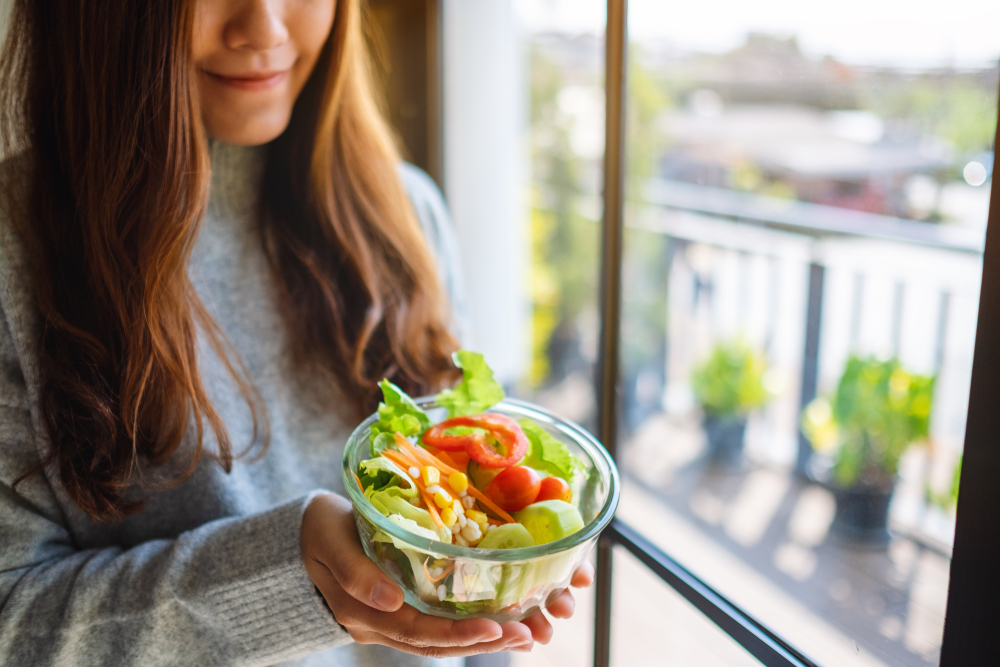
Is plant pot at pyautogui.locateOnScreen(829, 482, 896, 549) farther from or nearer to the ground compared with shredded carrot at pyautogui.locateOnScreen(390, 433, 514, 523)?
nearer to the ground

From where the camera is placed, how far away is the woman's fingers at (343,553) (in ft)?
1.83

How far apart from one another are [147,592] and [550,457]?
421 mm

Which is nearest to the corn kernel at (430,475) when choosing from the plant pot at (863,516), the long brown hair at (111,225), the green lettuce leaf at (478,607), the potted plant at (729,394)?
the green lettuce leaf at (478,607)

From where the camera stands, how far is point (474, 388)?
2.36 feet

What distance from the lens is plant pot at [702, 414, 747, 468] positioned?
2.87 m

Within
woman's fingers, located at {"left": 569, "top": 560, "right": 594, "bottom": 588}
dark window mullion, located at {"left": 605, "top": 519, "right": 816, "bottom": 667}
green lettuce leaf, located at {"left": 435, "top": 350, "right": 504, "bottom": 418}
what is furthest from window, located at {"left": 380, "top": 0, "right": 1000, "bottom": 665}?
green lettuce leaf, located at {"left": 435, "top": 350, "right": 504, "bottom": 418}

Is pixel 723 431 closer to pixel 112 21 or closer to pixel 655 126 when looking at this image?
pixel 655 126

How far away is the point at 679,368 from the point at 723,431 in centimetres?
39

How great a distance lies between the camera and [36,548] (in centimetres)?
70

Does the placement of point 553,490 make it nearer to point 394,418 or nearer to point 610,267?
point 394,418

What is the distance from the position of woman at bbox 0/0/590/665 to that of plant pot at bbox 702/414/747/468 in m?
2.31

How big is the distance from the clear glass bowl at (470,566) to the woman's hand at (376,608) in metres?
0.01

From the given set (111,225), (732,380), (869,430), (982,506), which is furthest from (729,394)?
(111,225)

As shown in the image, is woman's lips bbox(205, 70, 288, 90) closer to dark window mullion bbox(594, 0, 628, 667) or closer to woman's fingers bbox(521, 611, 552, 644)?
dark window mullion bbox(594, 0, 628, 667)
